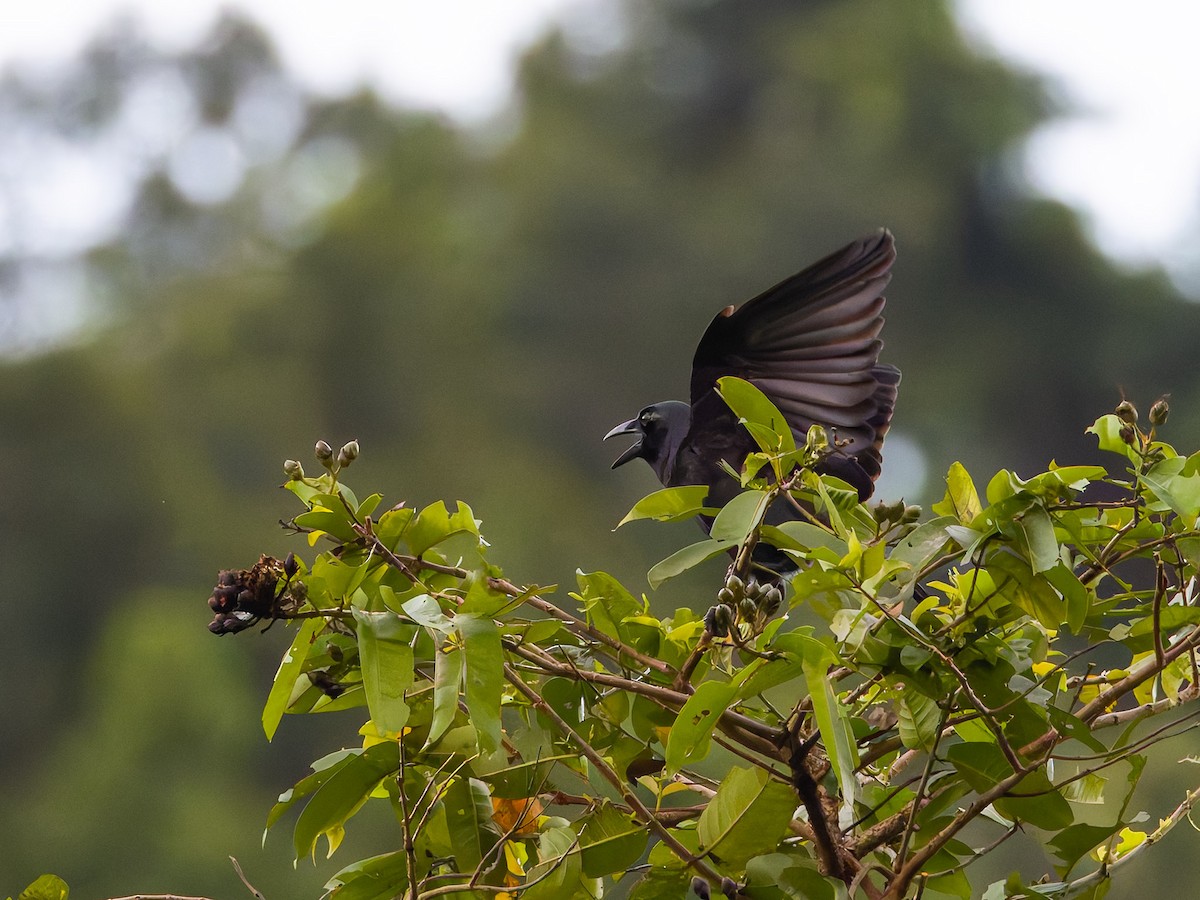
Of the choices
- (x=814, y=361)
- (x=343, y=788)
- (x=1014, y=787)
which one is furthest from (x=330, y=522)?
(x=814, y=361)

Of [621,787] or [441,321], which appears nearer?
[621,787]

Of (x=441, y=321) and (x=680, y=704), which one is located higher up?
(x=441, y=321)

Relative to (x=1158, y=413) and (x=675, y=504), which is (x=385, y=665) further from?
(x=1158, y=413)

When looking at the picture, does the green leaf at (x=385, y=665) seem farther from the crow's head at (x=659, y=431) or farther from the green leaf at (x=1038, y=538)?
the crow's head at (x=659, y=431)

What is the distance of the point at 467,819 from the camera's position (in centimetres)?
71

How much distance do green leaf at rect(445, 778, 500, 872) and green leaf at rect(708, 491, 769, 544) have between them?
8.7 inches

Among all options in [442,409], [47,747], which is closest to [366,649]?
[47,747]

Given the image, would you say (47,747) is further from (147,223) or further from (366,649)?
(366,649)

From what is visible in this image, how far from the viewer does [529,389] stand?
19.8 ft

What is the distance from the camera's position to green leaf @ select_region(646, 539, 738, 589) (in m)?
0.60

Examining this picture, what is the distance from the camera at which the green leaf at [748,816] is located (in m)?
0.63

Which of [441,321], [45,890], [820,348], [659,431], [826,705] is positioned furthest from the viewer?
[441,321]

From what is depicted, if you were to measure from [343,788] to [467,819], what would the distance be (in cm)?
7

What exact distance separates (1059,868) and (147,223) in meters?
6.56
